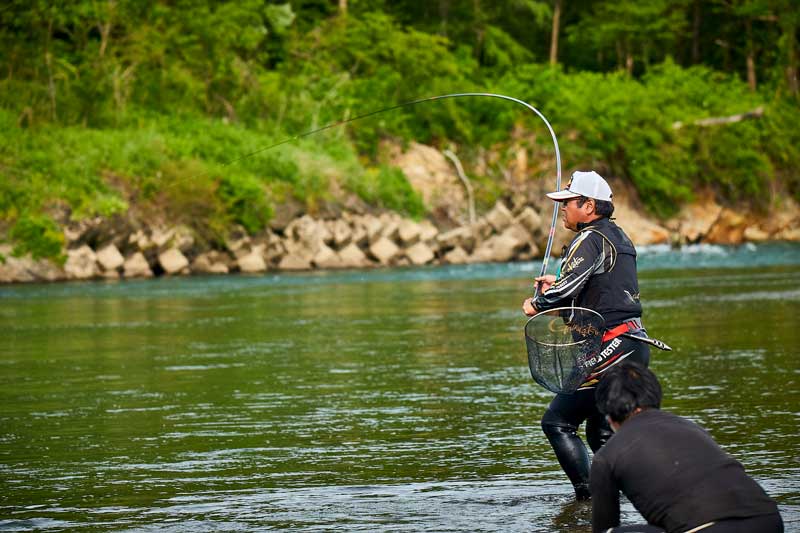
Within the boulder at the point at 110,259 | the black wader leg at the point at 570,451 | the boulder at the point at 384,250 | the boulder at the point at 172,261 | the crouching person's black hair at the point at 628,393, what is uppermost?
the crouching person's black hair at the point at 628,393

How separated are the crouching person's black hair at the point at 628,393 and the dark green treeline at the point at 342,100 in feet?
116

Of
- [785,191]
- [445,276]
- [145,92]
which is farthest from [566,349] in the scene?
[785,191]

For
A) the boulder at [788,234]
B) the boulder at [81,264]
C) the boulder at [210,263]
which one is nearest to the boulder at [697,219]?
the boulder at [788,234]

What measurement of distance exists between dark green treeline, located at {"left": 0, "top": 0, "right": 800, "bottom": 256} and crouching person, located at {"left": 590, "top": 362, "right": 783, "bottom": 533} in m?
35.3

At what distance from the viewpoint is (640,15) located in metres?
62.8

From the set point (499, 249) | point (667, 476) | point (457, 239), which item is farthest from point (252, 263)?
point (667, 476)

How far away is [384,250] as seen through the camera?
43469mm

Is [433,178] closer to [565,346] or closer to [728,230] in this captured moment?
[728,230]

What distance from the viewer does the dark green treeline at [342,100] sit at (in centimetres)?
4362

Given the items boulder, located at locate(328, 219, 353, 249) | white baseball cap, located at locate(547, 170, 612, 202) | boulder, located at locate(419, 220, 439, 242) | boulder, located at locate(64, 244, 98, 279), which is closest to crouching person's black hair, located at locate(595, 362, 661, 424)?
white baseball cap, located at locate(547, 170, 612, 202)

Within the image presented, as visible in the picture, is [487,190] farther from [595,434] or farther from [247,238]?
[595,434]

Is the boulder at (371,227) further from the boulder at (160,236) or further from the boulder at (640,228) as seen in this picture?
the boulder at (640,228)

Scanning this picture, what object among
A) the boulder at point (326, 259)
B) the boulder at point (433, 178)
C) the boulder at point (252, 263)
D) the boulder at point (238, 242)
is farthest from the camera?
the boulder at point (433, 178)

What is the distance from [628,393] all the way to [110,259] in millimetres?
35796
